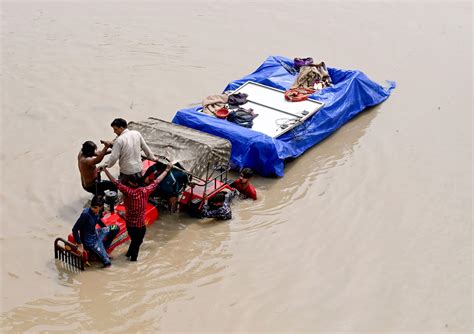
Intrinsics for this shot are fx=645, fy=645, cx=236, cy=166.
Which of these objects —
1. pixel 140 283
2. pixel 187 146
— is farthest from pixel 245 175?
pixel 140 283

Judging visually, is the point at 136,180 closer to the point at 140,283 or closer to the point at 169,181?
the point at 169,181

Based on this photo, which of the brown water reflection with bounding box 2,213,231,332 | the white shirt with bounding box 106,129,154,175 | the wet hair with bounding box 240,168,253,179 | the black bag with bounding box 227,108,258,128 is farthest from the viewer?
the black bag with bounding box 227,108,258,128

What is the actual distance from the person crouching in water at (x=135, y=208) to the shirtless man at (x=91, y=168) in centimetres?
55

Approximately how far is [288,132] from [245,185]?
161 cm

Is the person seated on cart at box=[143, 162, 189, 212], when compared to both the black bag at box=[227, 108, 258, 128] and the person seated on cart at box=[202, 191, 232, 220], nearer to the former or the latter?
the person seated on cart at box=[202, 191, 232, 220]

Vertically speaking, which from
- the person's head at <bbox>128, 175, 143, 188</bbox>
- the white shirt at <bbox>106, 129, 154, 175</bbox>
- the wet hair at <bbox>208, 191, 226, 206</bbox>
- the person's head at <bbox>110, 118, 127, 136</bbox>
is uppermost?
the person's head at <bbox>110, 118, 127, 136</bbox>

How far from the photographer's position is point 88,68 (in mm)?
13430

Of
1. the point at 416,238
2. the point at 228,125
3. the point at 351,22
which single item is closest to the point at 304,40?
the point at 351,22

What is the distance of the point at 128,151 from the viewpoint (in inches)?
328

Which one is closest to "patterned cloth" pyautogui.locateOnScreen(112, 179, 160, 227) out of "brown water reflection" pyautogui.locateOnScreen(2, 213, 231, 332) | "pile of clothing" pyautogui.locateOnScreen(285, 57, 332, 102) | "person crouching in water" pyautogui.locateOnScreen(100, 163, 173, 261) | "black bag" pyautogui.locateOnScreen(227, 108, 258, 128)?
"person crouching in water" pyautogui.locateOnScreen(100, 163, 173, 261)

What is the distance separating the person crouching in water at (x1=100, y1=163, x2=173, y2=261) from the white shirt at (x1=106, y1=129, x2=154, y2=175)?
10.0 inches

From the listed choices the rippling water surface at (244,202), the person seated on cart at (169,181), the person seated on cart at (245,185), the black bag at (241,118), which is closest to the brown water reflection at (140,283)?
the rippling water surface at (244,202)

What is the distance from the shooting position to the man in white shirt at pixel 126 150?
824 centimetres

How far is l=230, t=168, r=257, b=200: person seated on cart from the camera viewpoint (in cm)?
948
